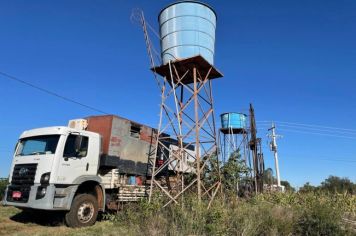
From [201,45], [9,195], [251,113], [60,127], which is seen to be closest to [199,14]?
[201,45]

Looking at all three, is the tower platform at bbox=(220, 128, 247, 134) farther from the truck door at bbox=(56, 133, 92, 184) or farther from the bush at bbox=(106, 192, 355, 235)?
the truck door at bbox=(56, 133, 92, 184)

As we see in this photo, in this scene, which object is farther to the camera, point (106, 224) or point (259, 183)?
point (259, 183)

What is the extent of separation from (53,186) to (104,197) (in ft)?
7.03

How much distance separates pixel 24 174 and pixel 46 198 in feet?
4.29

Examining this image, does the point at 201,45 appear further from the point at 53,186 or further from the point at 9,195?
the point at 9,195

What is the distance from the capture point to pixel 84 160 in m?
11.3

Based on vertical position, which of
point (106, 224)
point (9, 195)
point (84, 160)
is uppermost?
point (84, 160)

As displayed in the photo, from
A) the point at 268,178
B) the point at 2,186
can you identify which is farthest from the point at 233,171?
the point at 268,178

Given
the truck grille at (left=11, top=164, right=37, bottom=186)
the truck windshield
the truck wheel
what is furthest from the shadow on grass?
the truck windshield

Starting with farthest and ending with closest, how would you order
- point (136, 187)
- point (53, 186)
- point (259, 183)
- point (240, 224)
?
1. point (259, 183)
2. point (136, 187)
3. point (53, 186)
4. point (240, 224)

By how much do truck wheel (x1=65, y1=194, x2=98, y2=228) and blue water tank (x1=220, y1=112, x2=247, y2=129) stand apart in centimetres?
1683

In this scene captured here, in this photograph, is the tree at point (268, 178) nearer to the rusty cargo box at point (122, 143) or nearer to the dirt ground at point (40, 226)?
the rusty cargo box at point (122, 143)

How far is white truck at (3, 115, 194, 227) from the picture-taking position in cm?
1020

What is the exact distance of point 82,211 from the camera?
1081 centimetres
